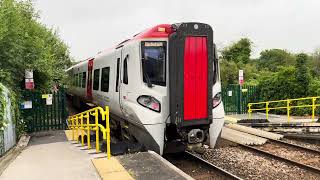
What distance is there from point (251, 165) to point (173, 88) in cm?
299

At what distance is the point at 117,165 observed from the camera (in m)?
7.70

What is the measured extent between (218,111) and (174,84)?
1.51 metres

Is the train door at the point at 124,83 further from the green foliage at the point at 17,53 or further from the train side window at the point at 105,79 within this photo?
the green foliage at the point at 17,53

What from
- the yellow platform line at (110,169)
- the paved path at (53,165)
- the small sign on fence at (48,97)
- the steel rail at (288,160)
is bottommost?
the steel rail at (288,160)

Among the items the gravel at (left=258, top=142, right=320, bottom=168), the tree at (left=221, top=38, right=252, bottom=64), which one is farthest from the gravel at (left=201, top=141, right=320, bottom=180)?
the tree at (left=221, top=38, right=252, bottom=64)

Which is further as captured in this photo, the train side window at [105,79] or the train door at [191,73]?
the train side window at [105,79]

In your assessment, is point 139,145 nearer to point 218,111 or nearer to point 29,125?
point 218,111

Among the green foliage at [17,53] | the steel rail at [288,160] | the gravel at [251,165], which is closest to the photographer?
the gravel at [251,165]

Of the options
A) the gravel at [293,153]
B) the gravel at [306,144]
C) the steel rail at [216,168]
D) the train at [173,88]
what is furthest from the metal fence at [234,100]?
the train at [173,88]

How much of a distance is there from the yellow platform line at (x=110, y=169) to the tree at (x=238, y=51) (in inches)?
1333

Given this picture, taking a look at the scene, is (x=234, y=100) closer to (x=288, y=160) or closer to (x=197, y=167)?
(x=288, y=160)

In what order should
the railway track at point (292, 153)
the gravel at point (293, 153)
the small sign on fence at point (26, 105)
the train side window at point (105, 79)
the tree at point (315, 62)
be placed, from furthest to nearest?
1. the tree at point (315, 62)
2. the small sign on fence at point (26, 105)
3. the train side window at point (105, 79)
4. the gravel at point (293, 153)
5. the railway track at point (292, 153)

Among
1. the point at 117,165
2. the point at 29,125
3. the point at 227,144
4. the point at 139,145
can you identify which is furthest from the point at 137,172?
the point at 29,125

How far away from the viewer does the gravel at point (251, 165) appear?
8.82 meters
